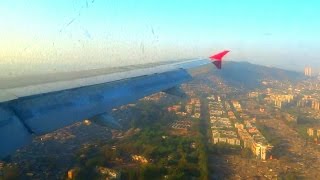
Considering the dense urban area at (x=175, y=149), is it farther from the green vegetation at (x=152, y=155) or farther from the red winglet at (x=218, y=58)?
the red winglet at (x=218, y=58)

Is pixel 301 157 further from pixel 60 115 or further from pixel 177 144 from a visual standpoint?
pixel 60 115

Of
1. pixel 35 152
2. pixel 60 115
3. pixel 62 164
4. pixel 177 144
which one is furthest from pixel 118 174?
pixel 60 115

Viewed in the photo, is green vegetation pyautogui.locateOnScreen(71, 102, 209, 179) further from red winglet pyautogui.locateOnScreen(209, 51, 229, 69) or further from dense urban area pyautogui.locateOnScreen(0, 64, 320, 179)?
red winglet pyautogui.locateOnScreen(209, 51, 229, 69)

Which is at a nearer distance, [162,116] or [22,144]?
[22,144]

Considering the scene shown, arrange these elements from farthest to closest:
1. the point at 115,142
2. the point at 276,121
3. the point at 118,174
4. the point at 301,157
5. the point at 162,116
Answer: the point at 276,121, the point at 162,116, the point at 301,157, the point at 115,142, the point at 118,174

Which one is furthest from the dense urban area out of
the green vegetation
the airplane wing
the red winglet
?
the red winglet

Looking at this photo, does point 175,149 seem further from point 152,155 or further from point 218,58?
point 218,58

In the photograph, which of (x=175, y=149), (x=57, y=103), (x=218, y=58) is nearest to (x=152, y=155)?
(x=175, y=149)

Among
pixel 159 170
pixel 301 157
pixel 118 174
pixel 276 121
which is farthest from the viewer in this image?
pixel 276 121
